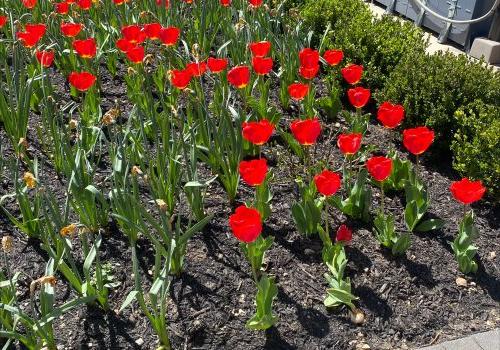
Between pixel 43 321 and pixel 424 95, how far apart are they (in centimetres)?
246

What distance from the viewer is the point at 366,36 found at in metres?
4.09

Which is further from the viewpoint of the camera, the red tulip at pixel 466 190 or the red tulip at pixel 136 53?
the red tulip at pixel 136 53

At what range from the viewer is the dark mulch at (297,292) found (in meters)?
2.33

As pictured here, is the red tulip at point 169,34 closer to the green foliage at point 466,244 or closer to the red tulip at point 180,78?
the red tulip at point 180,78

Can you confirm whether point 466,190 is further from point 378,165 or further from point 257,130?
A: point 257,130

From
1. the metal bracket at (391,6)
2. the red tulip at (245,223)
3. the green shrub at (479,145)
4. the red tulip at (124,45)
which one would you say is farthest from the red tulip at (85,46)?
Answer: the metal bracket at (391,6)

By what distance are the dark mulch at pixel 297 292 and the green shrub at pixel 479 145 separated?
19 centimetres

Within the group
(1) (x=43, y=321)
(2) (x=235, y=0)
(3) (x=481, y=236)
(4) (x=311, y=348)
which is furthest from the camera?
(2) (x=235, y=0)

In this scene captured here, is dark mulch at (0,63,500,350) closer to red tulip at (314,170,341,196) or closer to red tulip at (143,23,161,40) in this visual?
red tulip at (314,170,341,196)

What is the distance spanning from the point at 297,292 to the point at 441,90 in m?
1.61

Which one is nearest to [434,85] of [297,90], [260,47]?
[297,90]

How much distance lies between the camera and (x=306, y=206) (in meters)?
2.67

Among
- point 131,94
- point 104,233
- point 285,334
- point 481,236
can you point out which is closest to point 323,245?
point 285,334

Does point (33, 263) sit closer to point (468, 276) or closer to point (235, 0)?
point (468, 276)
